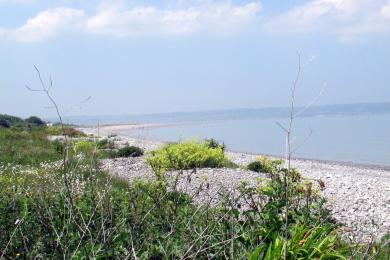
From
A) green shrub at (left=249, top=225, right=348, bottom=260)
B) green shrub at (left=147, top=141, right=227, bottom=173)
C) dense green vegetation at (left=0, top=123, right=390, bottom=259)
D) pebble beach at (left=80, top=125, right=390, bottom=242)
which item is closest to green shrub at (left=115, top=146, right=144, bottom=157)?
pebble beach at (left=80, top=125, right=390, bottom=242)

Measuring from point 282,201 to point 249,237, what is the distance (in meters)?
0.66

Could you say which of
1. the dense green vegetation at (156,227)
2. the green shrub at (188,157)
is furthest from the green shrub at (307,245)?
the green shrub at (188,157)

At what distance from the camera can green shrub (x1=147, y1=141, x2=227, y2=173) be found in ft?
51.9

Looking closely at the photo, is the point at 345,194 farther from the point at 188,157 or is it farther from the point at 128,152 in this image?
the point at 128,152

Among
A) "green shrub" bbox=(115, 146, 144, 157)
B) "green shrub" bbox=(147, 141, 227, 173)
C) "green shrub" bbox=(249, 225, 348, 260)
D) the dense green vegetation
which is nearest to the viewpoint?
the dense green vegetation

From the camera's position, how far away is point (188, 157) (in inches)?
637

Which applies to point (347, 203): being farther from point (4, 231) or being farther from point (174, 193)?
point (4, 231)

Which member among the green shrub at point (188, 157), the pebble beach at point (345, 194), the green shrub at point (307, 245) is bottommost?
the pebble beach at point (345, 194)

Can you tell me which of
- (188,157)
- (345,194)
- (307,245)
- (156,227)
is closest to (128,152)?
(188,157)

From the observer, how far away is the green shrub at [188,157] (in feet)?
51.9

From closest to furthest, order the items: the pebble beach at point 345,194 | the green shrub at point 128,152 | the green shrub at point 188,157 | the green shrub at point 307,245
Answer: the green shrub at point 307,245 → the pebble beach at point 345,194 → the green shrub at point 188,157 → the green shrub at point 128,152

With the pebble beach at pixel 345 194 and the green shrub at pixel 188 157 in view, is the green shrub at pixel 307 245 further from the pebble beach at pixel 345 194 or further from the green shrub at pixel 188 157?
the green shrub at pixel 188 157

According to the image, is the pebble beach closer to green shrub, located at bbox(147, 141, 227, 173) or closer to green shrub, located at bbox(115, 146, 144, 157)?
green shrub, located at bbox(147, 141, 227, 173)

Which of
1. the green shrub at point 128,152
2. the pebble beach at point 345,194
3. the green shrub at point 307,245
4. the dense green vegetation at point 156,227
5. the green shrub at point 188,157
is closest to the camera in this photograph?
the dense green vegetation at point 156,227
